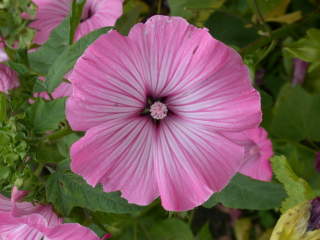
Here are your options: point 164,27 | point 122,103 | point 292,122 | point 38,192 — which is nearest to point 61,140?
point 38,192

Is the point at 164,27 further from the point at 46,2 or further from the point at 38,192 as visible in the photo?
the point at 46,2

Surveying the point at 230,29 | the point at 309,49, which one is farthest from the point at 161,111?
the point at 230,29

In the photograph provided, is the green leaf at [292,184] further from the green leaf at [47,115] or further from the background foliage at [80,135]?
the green leaf at [47,115]

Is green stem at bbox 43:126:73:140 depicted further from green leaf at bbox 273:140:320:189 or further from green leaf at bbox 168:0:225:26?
green leaf at bbox 273:140:320:189

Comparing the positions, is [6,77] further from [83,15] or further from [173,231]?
[173,231]

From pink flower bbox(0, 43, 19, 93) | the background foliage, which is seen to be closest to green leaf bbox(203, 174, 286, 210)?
the background foliage

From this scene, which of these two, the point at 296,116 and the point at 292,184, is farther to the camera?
the point at 296,116

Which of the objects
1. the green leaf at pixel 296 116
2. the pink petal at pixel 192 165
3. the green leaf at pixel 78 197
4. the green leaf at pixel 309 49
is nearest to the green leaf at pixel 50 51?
the green leaf at pixel 78 197
